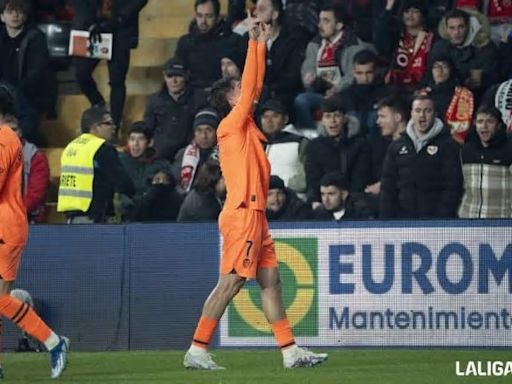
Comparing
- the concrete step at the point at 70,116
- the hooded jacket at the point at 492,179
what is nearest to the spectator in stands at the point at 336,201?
the hooded jacket at the point at 492,179

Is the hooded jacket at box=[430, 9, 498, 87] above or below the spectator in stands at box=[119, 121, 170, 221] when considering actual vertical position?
above

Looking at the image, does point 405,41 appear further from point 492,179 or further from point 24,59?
point 24,59

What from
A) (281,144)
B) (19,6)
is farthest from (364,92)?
(19,6)

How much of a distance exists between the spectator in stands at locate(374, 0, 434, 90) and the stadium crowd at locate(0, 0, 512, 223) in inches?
0.6

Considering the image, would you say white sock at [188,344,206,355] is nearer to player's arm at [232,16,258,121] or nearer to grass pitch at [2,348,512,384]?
grass pitch at [2,348,512,384]

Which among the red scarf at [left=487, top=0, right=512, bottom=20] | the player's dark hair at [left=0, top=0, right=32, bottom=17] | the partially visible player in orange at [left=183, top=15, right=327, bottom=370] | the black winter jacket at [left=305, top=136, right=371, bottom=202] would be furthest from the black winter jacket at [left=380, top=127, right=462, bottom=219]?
the player's dark hair at [left=0, top=0, right=32, bottom=17]

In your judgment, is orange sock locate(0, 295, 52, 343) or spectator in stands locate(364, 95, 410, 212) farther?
spectator in stands locate(364, 95, 410, 212)

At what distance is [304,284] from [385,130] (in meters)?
2.46

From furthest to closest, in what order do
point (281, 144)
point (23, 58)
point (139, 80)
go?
1. point (139, 80)
2. point (23, 58)
3. point (281, 144)

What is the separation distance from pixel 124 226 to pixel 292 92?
377cm

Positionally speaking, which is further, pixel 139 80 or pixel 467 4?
pixel 139 80

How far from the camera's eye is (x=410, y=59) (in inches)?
748

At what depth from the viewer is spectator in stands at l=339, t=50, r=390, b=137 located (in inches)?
729

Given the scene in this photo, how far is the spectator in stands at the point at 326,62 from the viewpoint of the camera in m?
19.1
